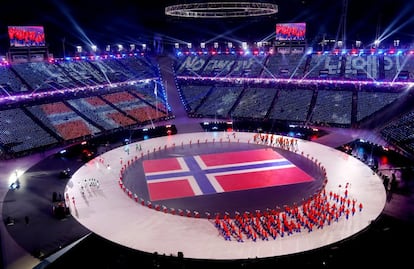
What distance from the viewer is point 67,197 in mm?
33750

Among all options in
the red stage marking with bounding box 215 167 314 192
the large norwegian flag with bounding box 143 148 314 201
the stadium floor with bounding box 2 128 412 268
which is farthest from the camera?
the red stage marking with bounding box 215 167 314 192

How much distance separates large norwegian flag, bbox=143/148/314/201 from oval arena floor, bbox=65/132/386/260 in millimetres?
110

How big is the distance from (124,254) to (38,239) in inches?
273

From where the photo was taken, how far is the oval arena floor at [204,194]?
25.8 m

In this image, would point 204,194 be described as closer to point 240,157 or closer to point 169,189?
point 169,189

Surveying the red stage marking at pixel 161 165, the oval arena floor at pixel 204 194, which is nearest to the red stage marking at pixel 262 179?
the oval arena floor at pixel 204 194

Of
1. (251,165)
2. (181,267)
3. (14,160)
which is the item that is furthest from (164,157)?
(181,267)

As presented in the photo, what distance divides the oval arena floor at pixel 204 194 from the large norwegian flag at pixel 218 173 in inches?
4.3

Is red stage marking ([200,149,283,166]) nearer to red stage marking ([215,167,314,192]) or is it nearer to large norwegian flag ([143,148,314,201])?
large norwegian flag ([143,148,314,201])

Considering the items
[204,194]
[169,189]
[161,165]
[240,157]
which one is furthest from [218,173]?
[161,165]

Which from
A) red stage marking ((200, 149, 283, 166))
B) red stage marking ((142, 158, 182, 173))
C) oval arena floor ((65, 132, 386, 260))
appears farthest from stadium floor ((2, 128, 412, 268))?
red stage marking ((200, 149, 283, 166))

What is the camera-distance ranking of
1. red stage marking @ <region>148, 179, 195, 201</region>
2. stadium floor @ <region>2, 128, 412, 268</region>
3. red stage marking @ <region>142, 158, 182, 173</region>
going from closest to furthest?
1. stadium floor @ <region>2, 128, 412, 268</region>
2. red stage marking @ <region>148, 179, 195, 201</region>
3. red stage marking @ <region>142, 158, 182, 173</region>

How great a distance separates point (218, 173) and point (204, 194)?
19.0 ft

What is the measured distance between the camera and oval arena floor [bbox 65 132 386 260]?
25.8m
